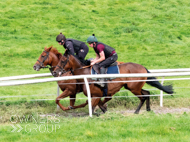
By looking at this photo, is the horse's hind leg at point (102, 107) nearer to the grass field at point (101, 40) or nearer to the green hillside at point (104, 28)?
the grass field at point (101, 40)

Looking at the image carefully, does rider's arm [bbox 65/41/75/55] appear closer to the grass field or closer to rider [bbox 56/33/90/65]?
rider [bbox 56/33/90/65]

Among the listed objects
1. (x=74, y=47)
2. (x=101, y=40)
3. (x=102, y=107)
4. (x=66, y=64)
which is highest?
(x=74, y=47)

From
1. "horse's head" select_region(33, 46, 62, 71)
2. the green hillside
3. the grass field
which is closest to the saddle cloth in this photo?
the grass field

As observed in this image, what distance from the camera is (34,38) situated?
53.0 feet

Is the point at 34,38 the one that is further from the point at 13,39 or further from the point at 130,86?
the point at 130,86

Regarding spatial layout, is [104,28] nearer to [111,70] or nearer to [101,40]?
[101,40]

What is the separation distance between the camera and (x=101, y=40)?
52.4ft

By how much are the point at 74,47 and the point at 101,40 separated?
7842 mm

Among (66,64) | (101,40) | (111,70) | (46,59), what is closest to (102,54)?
(111,70)

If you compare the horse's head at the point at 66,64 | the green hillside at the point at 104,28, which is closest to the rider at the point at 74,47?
the horse's head at the point at 66,64

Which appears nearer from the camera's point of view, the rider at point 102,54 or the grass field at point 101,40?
the grass field at point 101,40

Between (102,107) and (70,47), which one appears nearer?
(102,107)

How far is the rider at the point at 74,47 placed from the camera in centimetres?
781

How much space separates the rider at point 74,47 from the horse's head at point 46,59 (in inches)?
16.0
